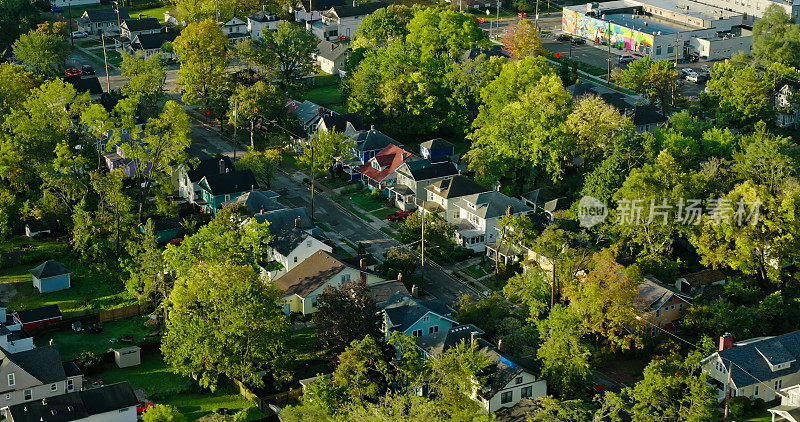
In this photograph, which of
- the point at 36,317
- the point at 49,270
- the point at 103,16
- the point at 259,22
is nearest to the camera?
the point at 36,317

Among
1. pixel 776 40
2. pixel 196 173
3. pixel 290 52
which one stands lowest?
pixel 196 173

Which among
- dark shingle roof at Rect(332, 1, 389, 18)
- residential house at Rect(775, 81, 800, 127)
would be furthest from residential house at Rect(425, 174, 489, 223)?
dark shingle roof at Rect(332, 1, 389, 18)

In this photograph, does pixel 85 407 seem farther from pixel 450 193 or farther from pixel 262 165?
pixel 262 165

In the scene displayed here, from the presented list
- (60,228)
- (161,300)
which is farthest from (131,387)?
(60,228)

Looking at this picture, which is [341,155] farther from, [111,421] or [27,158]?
[111,421]

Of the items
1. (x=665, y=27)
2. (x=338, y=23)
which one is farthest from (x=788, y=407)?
(x=338, y=23)

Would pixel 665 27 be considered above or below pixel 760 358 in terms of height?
above

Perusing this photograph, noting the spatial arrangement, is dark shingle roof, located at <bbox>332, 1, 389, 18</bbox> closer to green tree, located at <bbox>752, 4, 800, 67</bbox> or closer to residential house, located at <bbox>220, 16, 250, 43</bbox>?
residential house, located at <bbox>220, 16, 250, 43</bbox>
